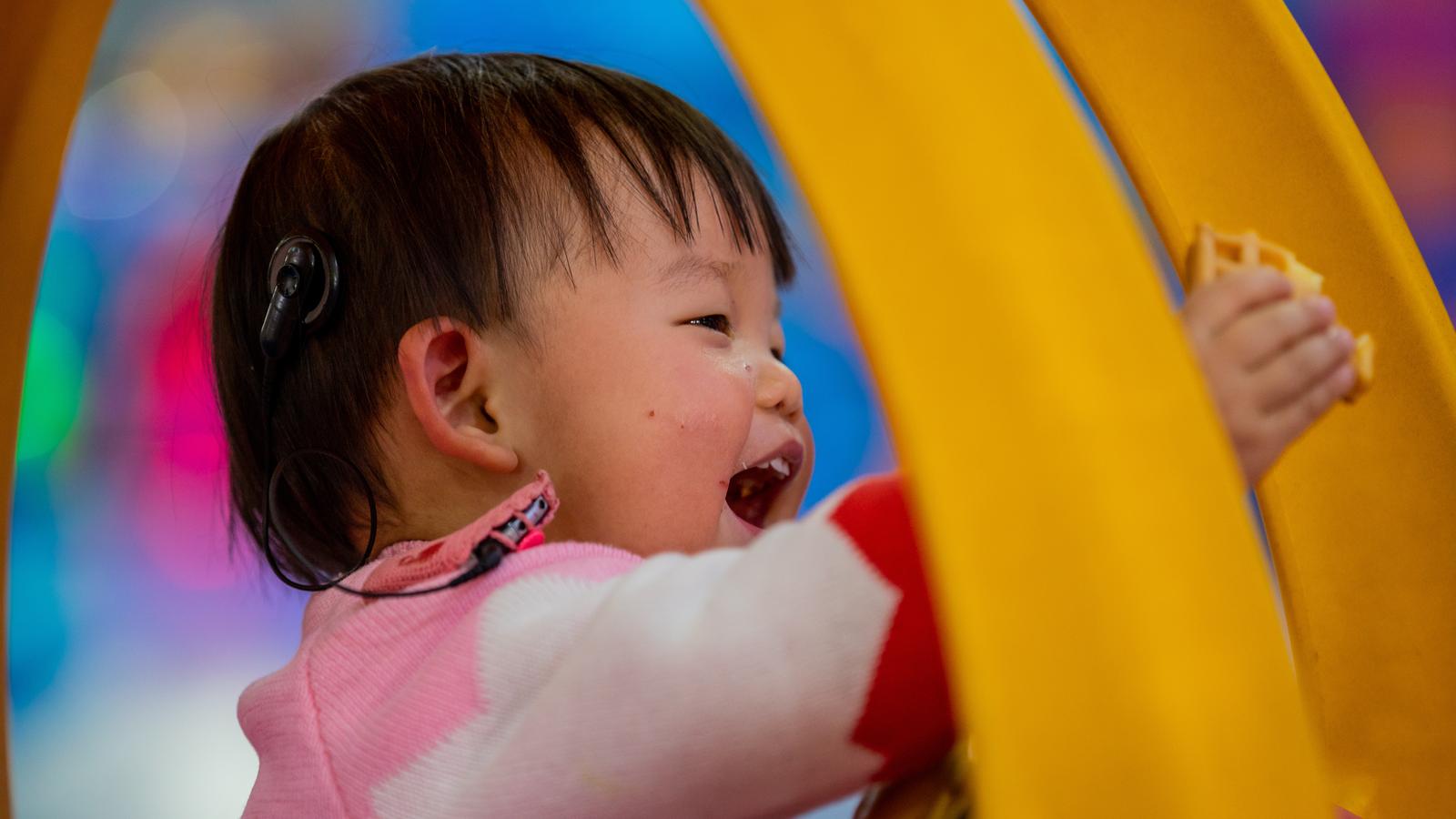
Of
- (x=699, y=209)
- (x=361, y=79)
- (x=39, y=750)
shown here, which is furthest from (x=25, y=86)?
(x=39, y=750)

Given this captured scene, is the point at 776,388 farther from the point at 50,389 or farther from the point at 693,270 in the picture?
the point at 50,389

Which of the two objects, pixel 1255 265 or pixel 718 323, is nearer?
pixel 1255 265

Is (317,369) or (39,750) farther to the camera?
(39,750)

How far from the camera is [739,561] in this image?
0.35 metres

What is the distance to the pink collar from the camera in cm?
44

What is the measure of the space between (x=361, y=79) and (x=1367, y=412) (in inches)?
18.2

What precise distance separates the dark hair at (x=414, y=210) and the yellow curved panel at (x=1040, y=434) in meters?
0.26

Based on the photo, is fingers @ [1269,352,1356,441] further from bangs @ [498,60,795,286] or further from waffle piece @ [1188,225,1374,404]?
bangs @ [498,60,795,286]

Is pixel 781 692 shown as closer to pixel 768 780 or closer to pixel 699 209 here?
pixel 768 780

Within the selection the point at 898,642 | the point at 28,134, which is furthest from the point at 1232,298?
the point at 28,134

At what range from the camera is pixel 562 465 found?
0.51 m

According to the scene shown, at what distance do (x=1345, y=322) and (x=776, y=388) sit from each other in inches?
8.7

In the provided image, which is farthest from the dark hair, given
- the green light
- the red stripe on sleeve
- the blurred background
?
the green light

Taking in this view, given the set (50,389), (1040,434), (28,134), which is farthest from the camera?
(50,389)
